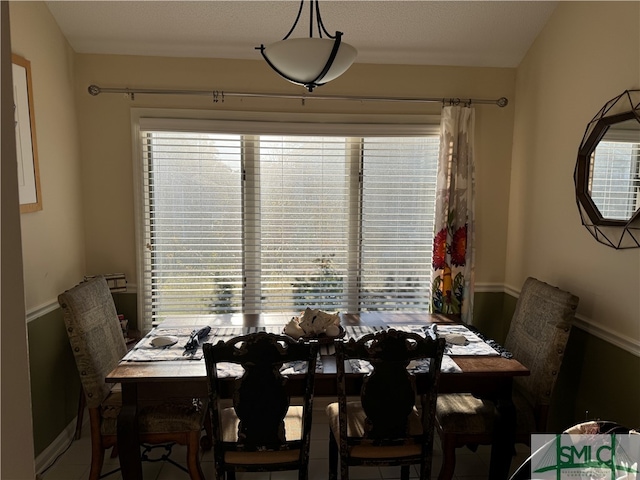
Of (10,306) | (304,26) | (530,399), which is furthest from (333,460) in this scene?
(304,26)

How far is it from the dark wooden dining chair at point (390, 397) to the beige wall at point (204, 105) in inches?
67.1

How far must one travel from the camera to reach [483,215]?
315 cm

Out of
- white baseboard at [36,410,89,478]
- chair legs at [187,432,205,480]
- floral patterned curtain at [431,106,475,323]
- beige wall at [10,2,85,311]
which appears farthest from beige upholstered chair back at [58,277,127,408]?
floral patterned curtain at [431,106,475,323]

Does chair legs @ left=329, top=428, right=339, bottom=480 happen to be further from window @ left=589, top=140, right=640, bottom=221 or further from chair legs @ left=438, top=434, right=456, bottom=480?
window @ left=589, top=140, right=640, bottom=221

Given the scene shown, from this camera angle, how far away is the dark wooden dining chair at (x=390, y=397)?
1674 millimetres

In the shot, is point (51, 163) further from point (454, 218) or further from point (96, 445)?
point (454, 218)

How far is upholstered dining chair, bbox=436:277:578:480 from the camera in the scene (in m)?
2.04

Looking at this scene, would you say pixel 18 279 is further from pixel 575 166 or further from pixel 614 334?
pixel 575 166

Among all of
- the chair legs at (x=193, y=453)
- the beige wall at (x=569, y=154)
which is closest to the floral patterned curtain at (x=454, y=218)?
the beige wall at (x=569, y=154)

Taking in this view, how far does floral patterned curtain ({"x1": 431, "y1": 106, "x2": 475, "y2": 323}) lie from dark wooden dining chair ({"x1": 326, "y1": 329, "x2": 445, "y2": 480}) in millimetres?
1176

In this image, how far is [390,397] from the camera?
1.75 m

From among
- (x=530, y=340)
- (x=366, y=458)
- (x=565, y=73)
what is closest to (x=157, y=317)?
(x=366, y=458)

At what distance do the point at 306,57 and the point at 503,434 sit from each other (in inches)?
75.1

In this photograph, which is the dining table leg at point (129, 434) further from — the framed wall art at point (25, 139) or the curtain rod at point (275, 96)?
the curtain rod at point (275, 96)
